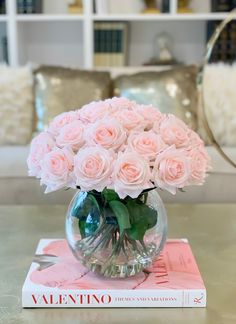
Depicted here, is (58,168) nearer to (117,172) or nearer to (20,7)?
(117,172)

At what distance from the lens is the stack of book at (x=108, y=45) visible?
321 cm

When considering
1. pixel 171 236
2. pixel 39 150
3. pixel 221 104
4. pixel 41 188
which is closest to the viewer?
pixel 39 150

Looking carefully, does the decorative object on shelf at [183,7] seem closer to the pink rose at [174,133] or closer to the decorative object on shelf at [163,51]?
the decorative object on shelf at [163,51]

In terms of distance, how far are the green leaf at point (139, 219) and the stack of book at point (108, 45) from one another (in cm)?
222

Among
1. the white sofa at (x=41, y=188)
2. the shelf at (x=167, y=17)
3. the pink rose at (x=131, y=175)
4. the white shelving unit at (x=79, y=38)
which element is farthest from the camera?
the white shelving unit at (x=79, y=38)

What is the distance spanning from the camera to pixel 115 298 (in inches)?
41.5

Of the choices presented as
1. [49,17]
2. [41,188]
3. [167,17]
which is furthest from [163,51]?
[41,188]

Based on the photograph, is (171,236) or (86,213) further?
(171,236)

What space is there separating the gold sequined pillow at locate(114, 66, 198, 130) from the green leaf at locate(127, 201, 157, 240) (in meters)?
1.40

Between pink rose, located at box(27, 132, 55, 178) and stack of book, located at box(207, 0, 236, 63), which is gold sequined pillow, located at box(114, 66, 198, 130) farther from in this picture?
pink rose, located at box(27, 132, 55, 178)

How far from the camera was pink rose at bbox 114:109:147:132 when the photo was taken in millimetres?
1058

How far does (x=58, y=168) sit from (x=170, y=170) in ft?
0.68

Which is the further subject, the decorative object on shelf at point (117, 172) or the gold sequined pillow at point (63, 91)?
the gold sequined pillow at point (63, 91)

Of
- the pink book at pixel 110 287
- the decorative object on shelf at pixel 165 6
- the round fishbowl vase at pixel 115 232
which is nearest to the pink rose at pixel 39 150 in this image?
the round fishbowl vase at pixel 115 232
